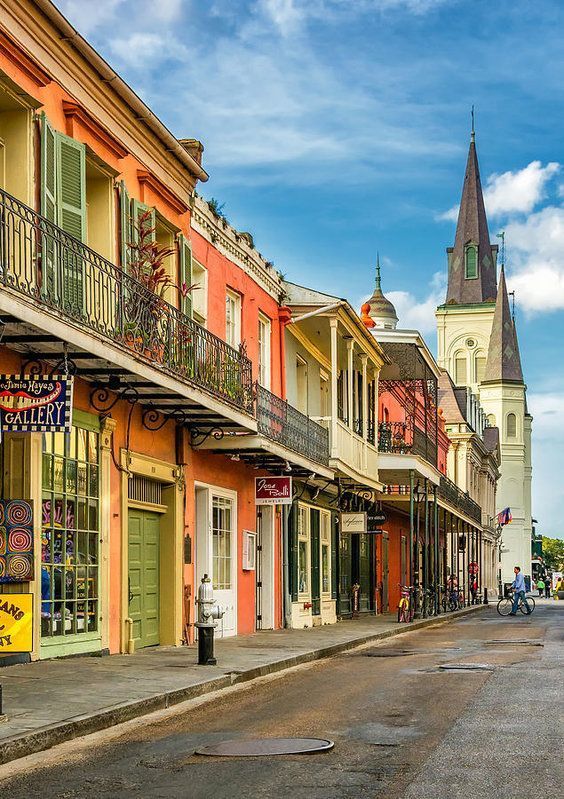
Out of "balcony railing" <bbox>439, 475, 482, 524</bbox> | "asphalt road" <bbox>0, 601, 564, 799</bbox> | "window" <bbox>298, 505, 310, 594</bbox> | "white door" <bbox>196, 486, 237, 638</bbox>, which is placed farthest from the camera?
"balcony railing" <bbox>439, 475, 482, 524</bbox>

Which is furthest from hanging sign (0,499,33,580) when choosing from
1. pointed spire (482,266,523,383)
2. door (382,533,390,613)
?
pointed spire (482,266,523,383)

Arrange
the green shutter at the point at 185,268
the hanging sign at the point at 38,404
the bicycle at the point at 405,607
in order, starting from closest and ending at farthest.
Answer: the hanging sign at the point at 38,404 → the green shutter at the point at 185,268 → the bicycle at the point at 405,607

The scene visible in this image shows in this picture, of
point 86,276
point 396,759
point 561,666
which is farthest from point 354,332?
point 396,759

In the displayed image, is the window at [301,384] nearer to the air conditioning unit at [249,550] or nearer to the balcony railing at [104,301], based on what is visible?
the air conditioning unit at [249,550]

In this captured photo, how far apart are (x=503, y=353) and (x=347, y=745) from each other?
95.8 metres

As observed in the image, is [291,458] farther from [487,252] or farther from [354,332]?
[487,252]

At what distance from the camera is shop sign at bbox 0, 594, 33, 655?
33.2ft

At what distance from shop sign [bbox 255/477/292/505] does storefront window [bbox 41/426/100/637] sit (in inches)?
291

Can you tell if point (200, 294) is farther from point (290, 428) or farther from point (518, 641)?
point (518, 641)

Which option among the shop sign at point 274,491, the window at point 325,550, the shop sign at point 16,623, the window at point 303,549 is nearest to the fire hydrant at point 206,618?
the shop sign at point 16,623

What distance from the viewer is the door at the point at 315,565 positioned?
2761 centimetres

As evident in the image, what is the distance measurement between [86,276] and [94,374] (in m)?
1.51

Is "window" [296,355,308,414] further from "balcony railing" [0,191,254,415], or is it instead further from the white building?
the white building

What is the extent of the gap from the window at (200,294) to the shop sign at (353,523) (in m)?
10.8
